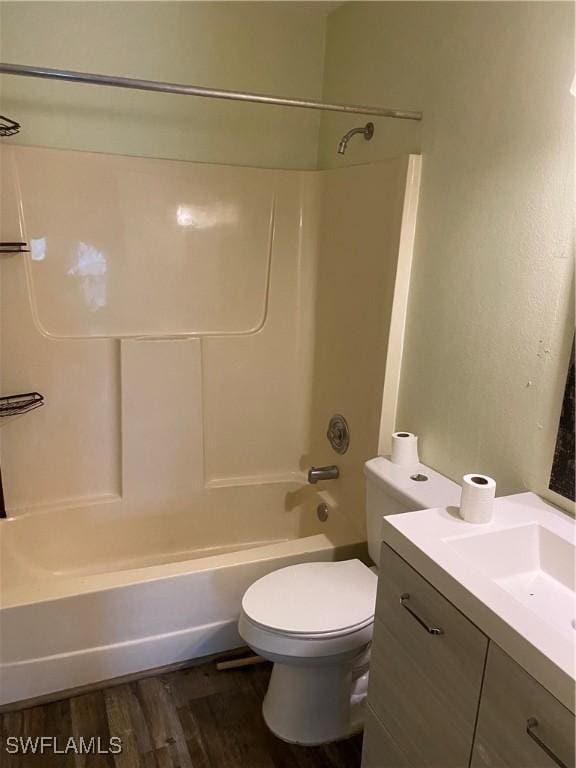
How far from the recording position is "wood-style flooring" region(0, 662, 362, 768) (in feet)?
5.12

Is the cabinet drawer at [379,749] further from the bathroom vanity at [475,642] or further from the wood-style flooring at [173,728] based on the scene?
the wood-style flooring at [173,728]

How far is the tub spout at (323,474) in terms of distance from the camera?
7.26 ft

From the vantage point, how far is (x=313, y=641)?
146cm

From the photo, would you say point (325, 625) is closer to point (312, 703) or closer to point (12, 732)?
point (312, 703)

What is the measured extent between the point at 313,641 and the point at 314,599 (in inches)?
4.8

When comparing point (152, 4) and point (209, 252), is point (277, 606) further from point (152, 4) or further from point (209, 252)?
point (152, 4)

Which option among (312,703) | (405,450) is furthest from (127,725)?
(405,450)

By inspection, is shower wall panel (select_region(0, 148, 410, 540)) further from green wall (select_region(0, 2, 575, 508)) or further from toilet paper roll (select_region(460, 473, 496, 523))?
toilet paper roll (select_region(460, 473, 496, 523))

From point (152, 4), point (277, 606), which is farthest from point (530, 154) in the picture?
point (152, 4)

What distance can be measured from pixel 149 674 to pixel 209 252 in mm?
1611

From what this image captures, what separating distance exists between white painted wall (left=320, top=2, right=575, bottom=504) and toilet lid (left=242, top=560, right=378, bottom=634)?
441 millimetres

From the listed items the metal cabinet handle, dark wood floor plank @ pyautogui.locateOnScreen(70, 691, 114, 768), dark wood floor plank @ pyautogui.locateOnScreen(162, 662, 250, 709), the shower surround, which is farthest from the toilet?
the metal cabinet handle

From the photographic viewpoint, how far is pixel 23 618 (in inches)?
65.3

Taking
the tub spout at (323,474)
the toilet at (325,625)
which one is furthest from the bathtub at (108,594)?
the toilet at (325,625)
